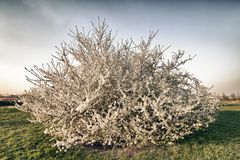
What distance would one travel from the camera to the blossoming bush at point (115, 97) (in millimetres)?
11781

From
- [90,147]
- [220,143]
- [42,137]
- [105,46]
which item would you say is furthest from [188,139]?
[42,137]

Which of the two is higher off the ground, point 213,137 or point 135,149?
point 213,137

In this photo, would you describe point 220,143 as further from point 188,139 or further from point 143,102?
point 143,102

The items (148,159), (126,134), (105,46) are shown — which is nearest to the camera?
(148,159)

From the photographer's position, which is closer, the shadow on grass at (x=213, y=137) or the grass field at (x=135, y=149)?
the grass field at (x=135, y=149)

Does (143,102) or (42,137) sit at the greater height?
(143,102)

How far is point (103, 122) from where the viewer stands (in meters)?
11.6

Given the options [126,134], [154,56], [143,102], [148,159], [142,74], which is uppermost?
[154,56]

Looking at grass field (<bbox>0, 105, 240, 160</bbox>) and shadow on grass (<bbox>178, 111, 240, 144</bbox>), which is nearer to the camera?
grass field (<bbox>0, 105, 240, 160</bbox>)

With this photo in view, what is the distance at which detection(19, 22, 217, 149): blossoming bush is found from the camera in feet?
38.7

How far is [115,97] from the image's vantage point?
40.5ft

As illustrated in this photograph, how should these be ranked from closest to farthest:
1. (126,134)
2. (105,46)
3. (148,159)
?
(148,159) < (126,134) < (105,46)

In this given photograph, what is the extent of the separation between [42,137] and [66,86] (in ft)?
9.68

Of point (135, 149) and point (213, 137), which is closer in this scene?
point (135, 149)
